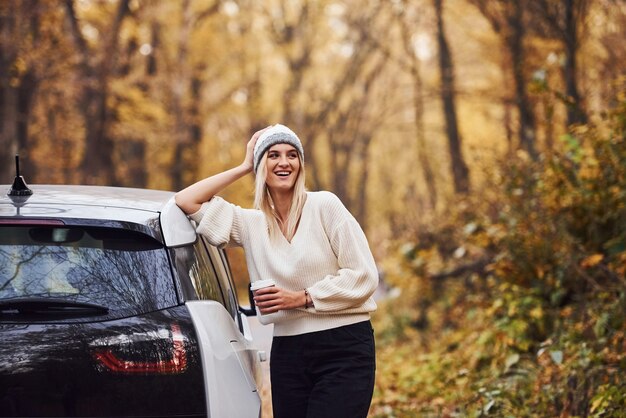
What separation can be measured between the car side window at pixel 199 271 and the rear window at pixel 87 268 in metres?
0.12

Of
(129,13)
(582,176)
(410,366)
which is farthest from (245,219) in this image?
(129,13)

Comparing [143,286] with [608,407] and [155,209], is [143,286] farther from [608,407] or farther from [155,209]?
[608,407]

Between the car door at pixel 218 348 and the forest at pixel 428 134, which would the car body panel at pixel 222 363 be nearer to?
the car door at pixel 218 348

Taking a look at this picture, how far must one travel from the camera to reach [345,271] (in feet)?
14.3

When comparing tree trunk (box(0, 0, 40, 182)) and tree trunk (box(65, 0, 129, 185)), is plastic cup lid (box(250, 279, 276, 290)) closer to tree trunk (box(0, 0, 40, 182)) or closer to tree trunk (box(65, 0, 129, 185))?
tree trunk (box(0, 0, 40, 182))

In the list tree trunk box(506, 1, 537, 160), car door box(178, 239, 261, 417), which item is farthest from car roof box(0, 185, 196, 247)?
tree trunk box(506, 1, 537, 160)

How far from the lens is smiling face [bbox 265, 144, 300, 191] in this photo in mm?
4520

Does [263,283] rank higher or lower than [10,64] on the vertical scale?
lower

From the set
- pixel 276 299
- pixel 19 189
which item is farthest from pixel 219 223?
pixel 19 189

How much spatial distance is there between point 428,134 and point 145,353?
36.5 m

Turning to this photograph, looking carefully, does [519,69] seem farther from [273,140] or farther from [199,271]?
[199,271]

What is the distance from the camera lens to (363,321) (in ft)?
14.5

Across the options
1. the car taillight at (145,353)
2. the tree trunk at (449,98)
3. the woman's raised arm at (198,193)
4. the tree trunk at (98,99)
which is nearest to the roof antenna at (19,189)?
the woman's raised arm at (198,193)

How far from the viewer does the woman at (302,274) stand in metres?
4.29
